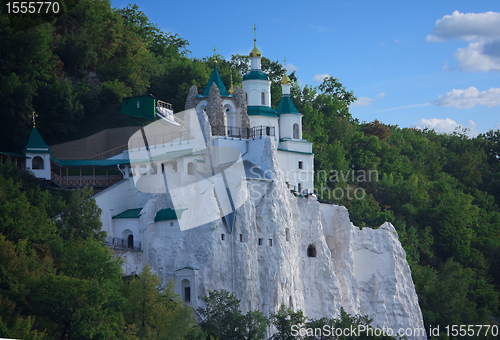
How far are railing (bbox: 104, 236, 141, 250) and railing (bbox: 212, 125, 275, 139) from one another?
8327mm

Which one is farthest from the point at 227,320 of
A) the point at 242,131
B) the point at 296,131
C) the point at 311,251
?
the point at 296,131

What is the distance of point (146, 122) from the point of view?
5438 cm

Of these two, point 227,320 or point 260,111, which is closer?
point 227,320

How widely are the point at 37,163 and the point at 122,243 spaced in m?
7.16

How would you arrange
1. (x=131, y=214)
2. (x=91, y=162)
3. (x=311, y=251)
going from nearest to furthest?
(x=131, y=214), (x=91, y=162), (x=311, y=251)

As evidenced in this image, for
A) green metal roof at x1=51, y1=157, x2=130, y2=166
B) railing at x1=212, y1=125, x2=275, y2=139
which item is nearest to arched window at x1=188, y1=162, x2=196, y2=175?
railing at x1=212, y1=125, x2=275, y2=139

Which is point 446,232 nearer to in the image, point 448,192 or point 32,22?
point 448,192

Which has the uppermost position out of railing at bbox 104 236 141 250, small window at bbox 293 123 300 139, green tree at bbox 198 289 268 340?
small window at bbox 293 123 300 139

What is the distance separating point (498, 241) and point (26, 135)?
4002cm

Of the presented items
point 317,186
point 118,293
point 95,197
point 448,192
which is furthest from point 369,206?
point 118,293

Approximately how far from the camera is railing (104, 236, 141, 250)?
4511 cm

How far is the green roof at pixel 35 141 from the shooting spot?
155 ft

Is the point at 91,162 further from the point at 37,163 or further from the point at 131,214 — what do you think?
the point at 131,214

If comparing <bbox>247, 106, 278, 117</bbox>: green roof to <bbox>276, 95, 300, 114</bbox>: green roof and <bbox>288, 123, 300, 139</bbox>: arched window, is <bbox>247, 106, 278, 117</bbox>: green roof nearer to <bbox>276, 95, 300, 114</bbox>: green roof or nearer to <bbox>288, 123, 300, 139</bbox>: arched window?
<bbox>276, 95, 300, 114</bbox>: green roof
